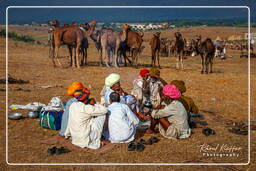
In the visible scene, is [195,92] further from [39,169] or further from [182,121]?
[39,169]

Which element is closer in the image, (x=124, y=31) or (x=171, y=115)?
(x=171, y=115)

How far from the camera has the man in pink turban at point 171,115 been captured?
6.52 m

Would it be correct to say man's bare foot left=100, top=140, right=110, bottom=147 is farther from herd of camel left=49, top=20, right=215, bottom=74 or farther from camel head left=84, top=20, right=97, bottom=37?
camel head left=84, top=20, right=97, bottom=37

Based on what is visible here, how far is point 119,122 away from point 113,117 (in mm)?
143

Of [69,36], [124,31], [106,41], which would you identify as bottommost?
[106,41]

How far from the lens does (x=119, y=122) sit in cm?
636

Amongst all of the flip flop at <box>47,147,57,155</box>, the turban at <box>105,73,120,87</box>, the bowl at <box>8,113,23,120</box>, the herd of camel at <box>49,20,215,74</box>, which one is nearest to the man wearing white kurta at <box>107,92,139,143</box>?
the turban at <box>105,73,120,87</box>

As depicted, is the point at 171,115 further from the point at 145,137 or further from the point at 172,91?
the point at 145,137

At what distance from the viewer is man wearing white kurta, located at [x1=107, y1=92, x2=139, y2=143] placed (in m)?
6.37

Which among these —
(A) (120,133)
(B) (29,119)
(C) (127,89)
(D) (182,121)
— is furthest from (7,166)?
(C) (127,89)

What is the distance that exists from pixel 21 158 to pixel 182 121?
294cm

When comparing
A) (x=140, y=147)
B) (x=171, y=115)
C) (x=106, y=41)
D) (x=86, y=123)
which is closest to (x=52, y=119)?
(x=86, y=123)

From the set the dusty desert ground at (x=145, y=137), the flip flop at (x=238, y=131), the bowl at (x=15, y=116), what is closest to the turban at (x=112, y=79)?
the dusty desert ground at (x=145, y=137)

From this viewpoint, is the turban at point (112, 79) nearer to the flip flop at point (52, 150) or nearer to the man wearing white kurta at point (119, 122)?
the man wearing white kurta at point (119, 122)
